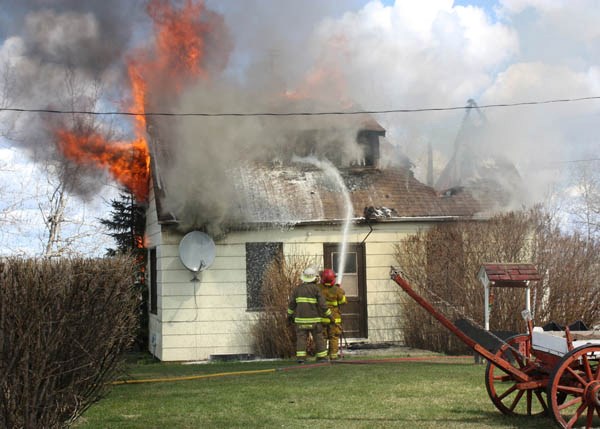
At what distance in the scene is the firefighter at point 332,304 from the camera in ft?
46.5

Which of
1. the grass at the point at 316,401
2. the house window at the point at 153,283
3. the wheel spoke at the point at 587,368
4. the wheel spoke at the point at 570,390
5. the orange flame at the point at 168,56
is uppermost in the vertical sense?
the orange flame at the point at 168,56

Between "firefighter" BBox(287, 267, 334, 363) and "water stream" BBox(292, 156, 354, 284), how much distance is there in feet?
9.62

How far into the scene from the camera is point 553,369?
7090 millimetres

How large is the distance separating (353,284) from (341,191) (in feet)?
7.18

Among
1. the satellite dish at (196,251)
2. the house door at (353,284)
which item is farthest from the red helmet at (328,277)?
the satellite dish at (196,251)

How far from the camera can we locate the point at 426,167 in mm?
18625

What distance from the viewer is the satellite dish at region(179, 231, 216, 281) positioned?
15.6 metres

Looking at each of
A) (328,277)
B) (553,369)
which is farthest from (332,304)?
(553,369)

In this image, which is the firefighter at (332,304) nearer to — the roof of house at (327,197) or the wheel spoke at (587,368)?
the roof of house at (327,197)

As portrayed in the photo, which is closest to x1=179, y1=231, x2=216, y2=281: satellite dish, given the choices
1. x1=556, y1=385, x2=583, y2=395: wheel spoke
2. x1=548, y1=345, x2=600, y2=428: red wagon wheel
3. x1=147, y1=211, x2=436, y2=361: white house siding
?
x1=147, y1=211, x2=436, y2=361: white house siding

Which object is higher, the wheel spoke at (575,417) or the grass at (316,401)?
the wheel spoke at (575,417)

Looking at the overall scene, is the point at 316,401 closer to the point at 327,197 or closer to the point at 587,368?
the point at 587,368

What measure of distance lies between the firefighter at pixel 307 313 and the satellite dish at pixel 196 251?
8.89 feet

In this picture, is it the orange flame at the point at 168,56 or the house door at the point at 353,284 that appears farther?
the house door at the point at 353,284
